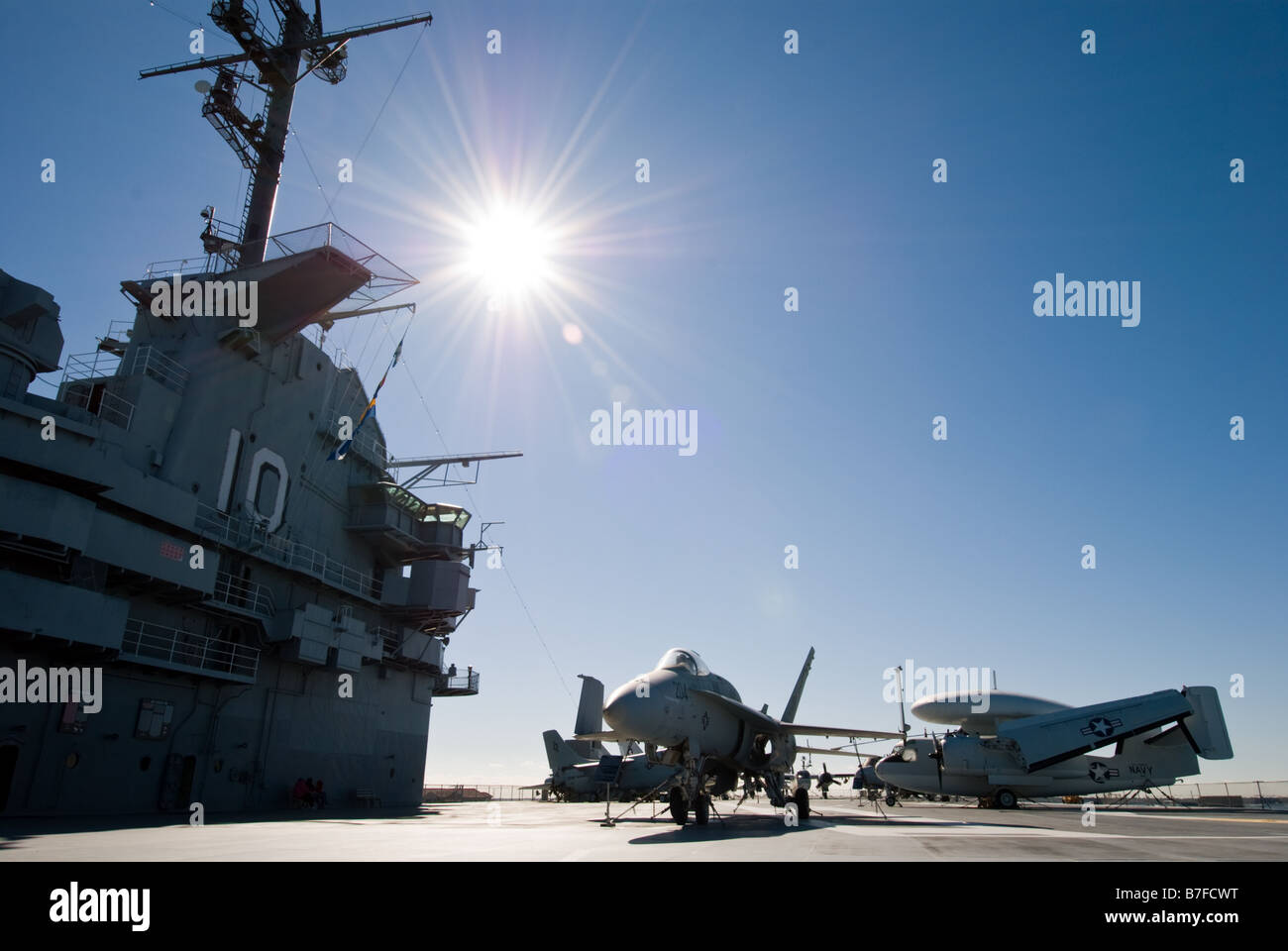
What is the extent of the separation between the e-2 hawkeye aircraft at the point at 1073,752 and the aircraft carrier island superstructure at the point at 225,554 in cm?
2555

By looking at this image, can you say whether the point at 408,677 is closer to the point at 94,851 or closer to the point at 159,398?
the point at 159,398

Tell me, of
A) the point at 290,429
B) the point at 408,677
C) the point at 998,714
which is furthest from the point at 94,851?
the point at 998,714

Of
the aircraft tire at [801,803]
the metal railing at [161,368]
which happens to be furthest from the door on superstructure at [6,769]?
the aircraft tire at [801,803]

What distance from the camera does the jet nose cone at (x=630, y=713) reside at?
1670 cm

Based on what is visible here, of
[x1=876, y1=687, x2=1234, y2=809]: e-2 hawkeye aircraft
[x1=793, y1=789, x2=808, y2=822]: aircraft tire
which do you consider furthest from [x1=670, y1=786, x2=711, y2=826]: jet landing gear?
[x1=876, y1=687, x2=1234, y2=809]: e-2 hawkeye aircraft

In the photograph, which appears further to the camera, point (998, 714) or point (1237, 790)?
point (1237, 790)

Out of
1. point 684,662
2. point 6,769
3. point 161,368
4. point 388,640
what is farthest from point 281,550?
point 684,662

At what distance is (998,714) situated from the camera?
158ft

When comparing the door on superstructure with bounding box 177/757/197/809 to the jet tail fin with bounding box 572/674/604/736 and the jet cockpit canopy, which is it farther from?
the jet cockpit canopy

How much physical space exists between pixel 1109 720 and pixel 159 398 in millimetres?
41567

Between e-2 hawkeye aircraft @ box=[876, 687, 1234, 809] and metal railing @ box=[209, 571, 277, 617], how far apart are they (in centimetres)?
3059

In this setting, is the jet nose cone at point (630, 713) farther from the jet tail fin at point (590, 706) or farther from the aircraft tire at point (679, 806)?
the jet tail fin at point (590, 706)

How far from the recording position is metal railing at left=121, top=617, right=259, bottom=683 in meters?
23.4
